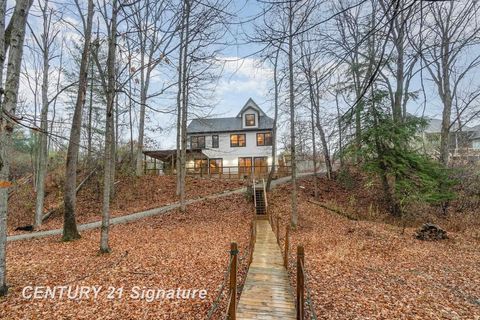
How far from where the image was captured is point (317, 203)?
17.3 m

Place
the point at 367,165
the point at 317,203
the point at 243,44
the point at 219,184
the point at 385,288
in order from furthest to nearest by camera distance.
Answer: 1. the point at 219,184
2. the point at 317,203
3. the point at 367,165
4. the point at 385,288
5. the point at 243,44

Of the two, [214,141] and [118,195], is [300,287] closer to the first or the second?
[118,195]

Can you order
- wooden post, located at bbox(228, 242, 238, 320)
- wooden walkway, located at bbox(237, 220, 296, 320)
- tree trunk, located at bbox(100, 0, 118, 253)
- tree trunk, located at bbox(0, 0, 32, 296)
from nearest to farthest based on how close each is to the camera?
wooden post, located at bbox(228, 242, 238, 320)
wooden walkway, located at bbox(237, 220, 296, 320)
tree trunk, located at bbox(0, 0, 32, 296)
tree trunk, located at bbox(100, 0, 118, 253)

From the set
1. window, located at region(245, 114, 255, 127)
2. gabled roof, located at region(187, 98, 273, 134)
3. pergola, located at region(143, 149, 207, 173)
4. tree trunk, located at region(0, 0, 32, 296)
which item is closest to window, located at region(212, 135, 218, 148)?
gabled roof, located at region(187, 98, 273, 134)

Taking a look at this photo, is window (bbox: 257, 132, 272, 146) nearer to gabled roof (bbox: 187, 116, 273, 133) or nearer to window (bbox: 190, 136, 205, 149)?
gabled roof (bbox: 187, 116, 273, 133)

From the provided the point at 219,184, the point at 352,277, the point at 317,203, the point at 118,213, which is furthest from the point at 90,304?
the point at 219,184

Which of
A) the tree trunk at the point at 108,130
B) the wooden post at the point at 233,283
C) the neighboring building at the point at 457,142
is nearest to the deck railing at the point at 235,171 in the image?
the neighboring building at the point at 457,142

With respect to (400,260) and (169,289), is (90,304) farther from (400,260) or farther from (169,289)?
(400,260)

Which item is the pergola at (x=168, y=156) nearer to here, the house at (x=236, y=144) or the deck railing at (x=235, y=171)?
the house at (x=236, y=144)

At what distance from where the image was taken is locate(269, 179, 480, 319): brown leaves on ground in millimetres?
4809

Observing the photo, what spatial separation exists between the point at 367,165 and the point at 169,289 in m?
12.3

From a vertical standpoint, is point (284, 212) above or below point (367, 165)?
below

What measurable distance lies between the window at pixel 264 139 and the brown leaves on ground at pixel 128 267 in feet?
55.6

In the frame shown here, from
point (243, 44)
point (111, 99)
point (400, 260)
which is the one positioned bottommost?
point (400, 260)
